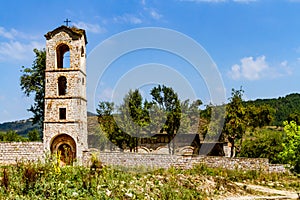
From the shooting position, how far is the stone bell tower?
23375 millimetres

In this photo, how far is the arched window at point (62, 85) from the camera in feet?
80.4

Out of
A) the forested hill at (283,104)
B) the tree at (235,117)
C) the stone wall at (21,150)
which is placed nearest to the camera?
the stone wall at (21,150)

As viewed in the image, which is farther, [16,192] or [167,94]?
[167,94]

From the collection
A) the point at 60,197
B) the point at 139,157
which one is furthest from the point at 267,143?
the point at 60,197

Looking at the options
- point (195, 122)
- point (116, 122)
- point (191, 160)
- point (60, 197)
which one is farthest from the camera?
point (195, 122)

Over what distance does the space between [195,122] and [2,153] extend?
15912 millimetres

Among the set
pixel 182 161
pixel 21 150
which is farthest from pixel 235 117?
pixel 21 150

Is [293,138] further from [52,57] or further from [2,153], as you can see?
[2,153]

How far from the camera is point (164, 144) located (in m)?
32.1

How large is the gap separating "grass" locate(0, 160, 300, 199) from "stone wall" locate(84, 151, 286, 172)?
5.32m

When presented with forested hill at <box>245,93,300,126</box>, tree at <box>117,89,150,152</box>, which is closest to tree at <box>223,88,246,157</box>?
tree at <box>117,89,150,152</box>

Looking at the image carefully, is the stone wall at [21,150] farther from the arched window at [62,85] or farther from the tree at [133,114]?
the tree at [133,114]

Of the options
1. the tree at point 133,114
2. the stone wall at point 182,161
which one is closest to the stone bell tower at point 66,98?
the stone wall at point 182,161

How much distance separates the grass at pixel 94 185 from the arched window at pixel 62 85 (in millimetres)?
12600
